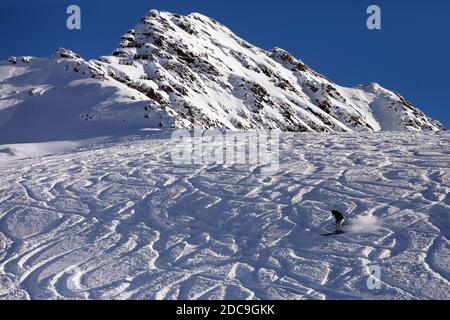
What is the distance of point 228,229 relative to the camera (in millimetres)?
11000

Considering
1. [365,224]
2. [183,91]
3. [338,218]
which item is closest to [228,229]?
[338,218]

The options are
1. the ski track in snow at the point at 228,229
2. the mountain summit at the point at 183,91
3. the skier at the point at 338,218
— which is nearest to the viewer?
the ski track in snow at the point at 228,229

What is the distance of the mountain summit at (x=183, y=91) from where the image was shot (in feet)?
90.8

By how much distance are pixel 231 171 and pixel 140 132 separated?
10519mm

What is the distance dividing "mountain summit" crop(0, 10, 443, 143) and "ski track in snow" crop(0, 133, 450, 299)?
11.3m

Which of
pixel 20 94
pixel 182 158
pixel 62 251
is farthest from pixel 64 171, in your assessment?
pixel 20 94

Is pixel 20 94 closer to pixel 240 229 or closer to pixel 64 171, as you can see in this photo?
pixel 64 171

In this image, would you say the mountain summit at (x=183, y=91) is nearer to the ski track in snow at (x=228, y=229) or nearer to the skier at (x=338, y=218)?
the ski track in snow at (x=228, y=229)

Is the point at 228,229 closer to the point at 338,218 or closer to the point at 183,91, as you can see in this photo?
the point at 338,218

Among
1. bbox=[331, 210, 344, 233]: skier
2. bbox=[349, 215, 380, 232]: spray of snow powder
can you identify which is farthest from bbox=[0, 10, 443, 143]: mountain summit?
bbox=[331, 210, 344, 233]: skier

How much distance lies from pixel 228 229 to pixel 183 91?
66.3m

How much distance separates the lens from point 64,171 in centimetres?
1591

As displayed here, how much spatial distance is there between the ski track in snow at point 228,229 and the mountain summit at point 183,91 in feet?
37.1

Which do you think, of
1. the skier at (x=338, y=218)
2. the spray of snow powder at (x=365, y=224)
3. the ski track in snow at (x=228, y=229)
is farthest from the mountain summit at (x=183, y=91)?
the skier at (x=338, y=218)
